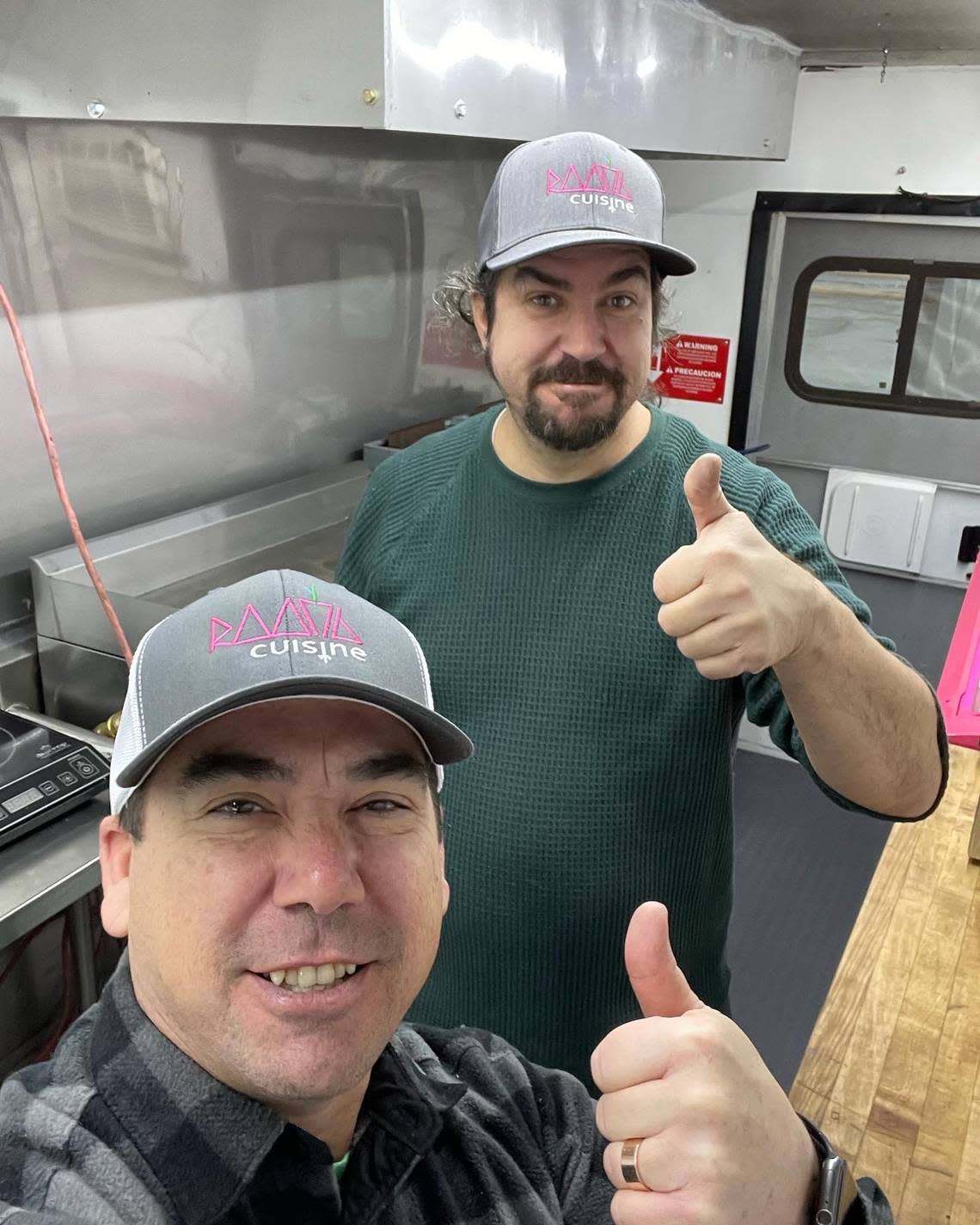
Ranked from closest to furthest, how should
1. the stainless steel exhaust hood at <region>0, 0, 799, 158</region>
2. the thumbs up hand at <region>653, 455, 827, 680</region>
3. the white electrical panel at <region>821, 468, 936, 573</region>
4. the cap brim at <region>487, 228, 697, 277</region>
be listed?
the thumbs up hand at <region>653, 455, 827, 680</region>
the cap brim at <region>487, 228, 697, 277</region>
the stainless steel exhaust hood at <region>0, 0, 799, 158</region>
the white electrical panel at <region>821, 468, 936, 573</region>

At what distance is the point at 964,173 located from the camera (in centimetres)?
294

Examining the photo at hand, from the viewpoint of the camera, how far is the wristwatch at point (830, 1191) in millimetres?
693

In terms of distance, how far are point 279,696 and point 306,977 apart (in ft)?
0.64

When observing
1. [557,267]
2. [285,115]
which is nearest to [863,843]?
[557,267]

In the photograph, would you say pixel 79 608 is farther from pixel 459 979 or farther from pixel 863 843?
pixel 863 843

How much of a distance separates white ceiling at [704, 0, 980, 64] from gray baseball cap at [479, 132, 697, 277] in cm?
110

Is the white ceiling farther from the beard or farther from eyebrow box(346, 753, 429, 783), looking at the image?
eyebrow box(346, 753, 429, 783)

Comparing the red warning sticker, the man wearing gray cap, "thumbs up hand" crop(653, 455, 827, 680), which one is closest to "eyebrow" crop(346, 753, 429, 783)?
the man wearing gray cap

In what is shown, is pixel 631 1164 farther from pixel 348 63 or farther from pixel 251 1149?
pixel 348 63

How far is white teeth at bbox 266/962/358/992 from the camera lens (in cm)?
71

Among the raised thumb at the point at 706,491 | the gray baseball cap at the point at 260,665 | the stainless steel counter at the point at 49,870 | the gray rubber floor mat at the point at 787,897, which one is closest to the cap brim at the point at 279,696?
the gray baseball cap at the point at 260,665

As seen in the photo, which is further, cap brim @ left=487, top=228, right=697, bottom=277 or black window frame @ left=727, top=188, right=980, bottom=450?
black window frame @ left=727, top=188, right=980, bottom=450

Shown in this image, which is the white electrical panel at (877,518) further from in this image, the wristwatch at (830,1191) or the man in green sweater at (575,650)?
the wristwatch at (830,1191)

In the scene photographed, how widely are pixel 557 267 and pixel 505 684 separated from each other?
504mm
